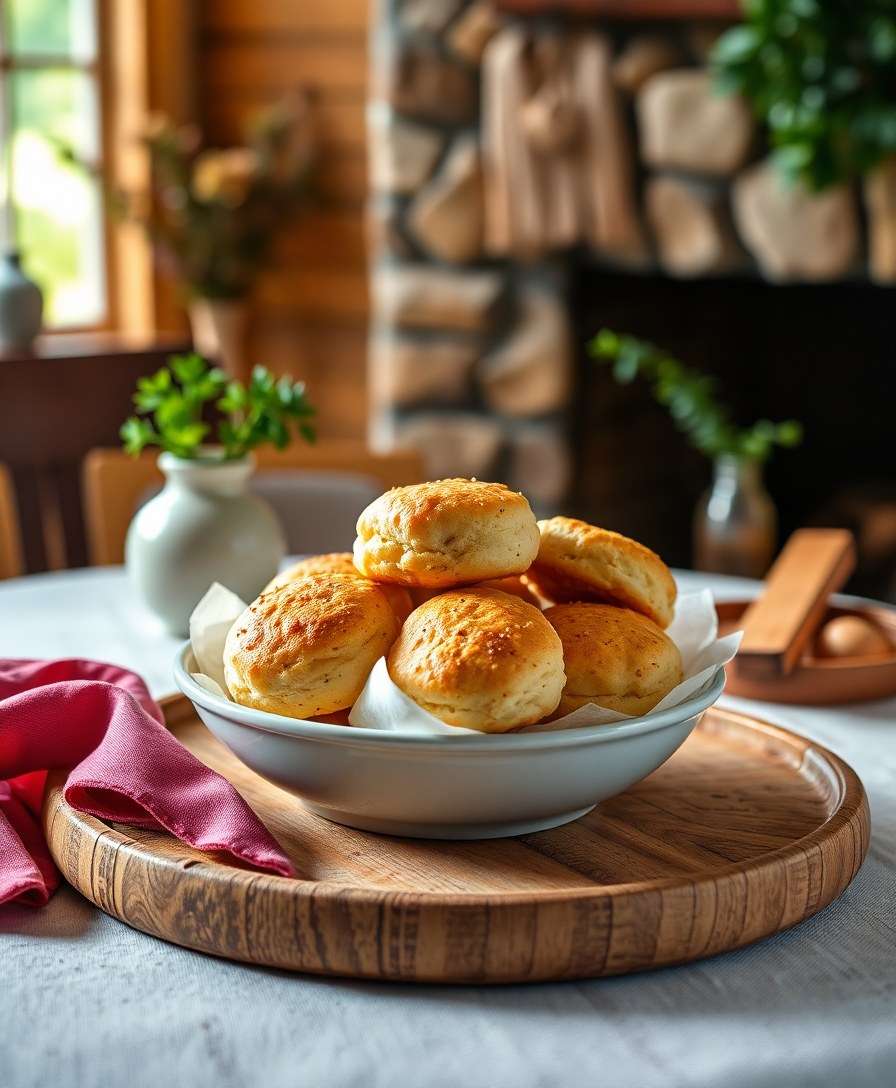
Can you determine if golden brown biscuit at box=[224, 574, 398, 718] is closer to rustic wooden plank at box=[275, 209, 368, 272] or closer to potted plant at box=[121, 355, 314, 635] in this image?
potted plant at box=[121, 355, 314, 635]

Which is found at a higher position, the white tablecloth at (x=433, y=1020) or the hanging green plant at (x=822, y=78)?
the hanging green plant at (x=822, y=78)

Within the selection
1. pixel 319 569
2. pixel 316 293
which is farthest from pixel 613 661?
pixel 316 293

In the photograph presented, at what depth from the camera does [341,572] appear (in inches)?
33.1

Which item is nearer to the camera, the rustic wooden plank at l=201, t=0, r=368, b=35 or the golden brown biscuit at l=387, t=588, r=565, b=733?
the golden brown biscuit at l=387, t=588, r=565, b=733

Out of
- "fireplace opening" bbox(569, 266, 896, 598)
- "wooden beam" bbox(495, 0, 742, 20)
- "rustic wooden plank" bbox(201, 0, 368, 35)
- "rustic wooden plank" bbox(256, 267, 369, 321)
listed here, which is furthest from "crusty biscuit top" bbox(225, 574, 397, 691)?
"rustic wooden plank" bbox(201, 0, 368, 35)

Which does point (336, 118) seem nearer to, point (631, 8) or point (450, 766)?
point (631, 8)

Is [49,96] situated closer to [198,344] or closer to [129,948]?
[198,344]

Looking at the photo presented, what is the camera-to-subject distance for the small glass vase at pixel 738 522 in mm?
1860

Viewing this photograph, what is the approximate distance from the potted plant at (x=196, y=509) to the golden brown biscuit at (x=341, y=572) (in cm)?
36

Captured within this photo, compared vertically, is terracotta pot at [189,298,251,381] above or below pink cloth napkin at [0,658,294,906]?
above

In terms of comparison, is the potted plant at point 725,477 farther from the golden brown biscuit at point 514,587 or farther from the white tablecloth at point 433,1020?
the white tablecloth at point 433,1020

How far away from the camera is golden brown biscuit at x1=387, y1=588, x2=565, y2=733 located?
700 millimetres

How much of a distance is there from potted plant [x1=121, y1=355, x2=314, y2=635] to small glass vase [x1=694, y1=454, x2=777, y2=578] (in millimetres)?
777

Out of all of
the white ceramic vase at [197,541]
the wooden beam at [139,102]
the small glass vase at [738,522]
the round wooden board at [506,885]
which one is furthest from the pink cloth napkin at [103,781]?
the wooden beam at [139,102]
